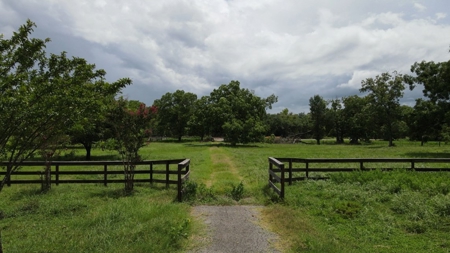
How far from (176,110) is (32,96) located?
6554 cm

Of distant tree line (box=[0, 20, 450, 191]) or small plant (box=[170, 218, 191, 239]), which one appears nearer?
distant tree line (box=[0, 20, 450, 191])

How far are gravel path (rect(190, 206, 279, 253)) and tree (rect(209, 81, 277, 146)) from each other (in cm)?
3405

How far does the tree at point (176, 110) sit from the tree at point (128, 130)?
58006 millimetres

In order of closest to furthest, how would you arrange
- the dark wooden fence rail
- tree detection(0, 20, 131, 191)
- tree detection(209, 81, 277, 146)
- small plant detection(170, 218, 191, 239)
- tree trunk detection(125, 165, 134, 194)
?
tree detection(0, 20, 131, 191) → small plant detection(170, 218, 191, 239) → the dark wooden fence rail → tree trunk detection(125, 165, 134, 194) → tree detection(209, 81, 277, 146)

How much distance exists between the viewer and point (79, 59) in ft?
15.6

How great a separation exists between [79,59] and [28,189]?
811cm

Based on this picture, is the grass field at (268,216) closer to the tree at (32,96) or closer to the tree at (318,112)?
the tree at (32,96)

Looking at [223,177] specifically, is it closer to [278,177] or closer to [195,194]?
[195,194]

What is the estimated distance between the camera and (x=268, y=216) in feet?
22.7

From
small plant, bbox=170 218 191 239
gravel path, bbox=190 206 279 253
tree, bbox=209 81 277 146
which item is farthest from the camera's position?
tree, bbox=209 81 277 146

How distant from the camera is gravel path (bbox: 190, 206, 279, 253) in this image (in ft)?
16.5

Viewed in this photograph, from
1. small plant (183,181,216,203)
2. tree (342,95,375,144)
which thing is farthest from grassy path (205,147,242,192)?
tree (342,95,375,144)

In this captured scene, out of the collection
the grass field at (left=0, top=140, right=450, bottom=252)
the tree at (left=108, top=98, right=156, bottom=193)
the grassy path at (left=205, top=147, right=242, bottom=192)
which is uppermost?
the tree at (left=108, top=98, right=156, bottom=193)

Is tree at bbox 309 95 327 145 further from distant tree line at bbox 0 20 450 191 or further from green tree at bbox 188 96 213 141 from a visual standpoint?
green tree at bbox 188 96 213 141
